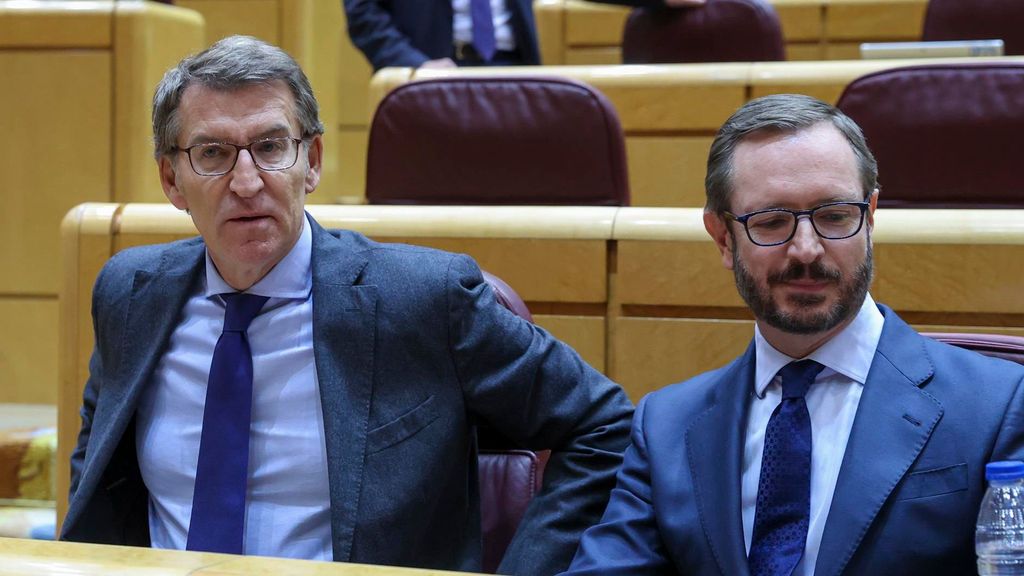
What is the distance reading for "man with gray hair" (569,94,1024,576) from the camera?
0.71 metres

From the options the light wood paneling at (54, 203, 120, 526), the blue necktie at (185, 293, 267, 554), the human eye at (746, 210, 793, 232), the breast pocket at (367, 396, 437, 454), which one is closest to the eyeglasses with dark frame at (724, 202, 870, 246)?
the human eye at (746, 210, 793, 232)

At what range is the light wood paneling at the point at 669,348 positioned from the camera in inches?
41.9

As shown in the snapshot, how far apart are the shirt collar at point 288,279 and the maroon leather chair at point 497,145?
0.39 metres

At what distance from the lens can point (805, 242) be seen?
0.75 meters

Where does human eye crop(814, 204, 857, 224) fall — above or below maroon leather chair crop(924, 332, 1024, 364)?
above

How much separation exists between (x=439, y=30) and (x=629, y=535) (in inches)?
53.8

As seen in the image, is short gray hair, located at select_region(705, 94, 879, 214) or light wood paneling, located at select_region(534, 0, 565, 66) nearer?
short gray hair, located at select_region(705, 94, 879, 214)

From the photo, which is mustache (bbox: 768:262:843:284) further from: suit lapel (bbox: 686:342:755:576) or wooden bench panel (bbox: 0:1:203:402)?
wooden bench panel (bbox: 0:1:203:402)

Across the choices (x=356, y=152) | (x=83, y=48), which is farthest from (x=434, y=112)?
(x=356, y=152)

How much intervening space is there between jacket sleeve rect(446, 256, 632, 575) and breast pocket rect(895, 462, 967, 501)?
0.67ft

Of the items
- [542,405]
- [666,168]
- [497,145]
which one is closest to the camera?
[542,405]

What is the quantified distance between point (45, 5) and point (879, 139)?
121 cm

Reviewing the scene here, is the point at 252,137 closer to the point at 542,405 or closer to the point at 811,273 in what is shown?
the point at 542,405

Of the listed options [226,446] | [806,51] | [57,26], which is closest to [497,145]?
[226,446]
